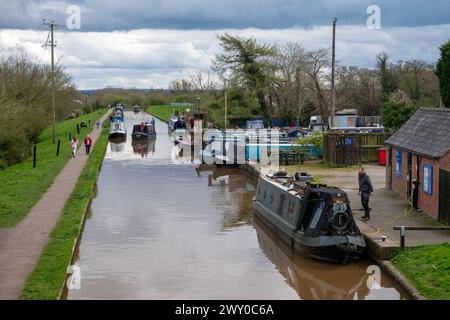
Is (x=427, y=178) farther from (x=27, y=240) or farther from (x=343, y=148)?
(x=343, y=148)

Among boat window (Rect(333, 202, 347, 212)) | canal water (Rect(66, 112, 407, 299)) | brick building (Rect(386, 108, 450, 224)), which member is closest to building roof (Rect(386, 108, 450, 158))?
brick building (Rect(386, 108, 450, 224))

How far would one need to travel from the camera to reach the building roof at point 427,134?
67.5ft

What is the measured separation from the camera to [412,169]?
2259cm

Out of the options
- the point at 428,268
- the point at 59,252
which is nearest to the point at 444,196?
the point at 428,268

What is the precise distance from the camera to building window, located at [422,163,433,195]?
810 inches

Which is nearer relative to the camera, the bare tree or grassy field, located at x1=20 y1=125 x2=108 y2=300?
grassy field, located at x1=20 y1=125 x2=108 y2=300

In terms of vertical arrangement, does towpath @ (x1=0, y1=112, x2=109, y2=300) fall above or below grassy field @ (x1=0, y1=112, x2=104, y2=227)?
below

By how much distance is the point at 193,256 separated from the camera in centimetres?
1819

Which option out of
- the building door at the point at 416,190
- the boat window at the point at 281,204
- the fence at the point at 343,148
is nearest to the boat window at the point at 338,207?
the boat window at the point at 281,204

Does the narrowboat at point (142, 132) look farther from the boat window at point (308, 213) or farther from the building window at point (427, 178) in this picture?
the boat window at point (308, 213)

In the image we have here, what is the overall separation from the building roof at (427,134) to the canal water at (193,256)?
16.0 ft

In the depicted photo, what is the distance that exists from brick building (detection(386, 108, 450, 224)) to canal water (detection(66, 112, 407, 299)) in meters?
3.81

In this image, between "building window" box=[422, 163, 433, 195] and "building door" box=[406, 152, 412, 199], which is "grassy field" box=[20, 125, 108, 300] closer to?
"building window" box=[422, 163, 433, 195]

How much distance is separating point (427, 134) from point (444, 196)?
3.39 m
